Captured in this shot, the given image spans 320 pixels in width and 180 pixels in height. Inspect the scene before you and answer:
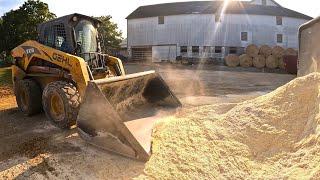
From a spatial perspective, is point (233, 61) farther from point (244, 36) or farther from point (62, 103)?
point (62, 103)

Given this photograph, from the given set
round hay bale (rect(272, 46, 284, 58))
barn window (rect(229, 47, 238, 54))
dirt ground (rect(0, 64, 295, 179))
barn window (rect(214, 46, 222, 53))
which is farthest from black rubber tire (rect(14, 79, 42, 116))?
barn window (rect(229, 47, 238, 54))

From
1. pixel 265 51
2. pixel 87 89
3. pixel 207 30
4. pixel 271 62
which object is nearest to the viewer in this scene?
pixel 87 89

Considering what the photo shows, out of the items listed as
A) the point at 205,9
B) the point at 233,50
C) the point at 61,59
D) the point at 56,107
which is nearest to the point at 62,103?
the point at 56,107

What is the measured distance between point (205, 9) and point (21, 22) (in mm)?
17150

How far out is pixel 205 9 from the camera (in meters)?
36.9

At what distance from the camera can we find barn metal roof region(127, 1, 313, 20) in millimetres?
36781

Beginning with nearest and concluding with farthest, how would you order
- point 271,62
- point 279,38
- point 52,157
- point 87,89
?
1. point 52,157
2. point 87,89
3. point 271,62
4. point 279,38

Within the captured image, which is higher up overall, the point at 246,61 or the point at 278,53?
the point at 278,53

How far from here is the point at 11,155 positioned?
6.04m

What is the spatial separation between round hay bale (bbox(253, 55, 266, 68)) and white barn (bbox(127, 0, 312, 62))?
6509mm

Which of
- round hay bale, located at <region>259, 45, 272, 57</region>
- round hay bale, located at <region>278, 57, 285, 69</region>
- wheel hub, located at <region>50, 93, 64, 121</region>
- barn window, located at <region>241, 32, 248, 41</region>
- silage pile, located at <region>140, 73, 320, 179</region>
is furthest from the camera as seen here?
barn window, located at <region>241, 32, 248, 41</region>

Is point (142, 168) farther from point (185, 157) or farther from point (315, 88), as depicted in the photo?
point (315, 88)

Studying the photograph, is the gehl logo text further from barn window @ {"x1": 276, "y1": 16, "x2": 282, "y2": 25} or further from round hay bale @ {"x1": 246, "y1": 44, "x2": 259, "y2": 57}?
barn window @ {"x1": 276, "y1": 16, "x2": 282, "y2": 25}

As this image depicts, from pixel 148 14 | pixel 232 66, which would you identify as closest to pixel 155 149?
pixel 232 66
